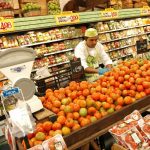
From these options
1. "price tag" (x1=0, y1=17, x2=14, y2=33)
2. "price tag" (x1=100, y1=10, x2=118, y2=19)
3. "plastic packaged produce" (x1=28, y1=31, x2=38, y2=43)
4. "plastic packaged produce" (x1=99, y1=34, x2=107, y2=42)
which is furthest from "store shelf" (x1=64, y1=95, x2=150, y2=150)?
"plastic packaged produce" (x1=99, y1=34, x2=107, y2=42)

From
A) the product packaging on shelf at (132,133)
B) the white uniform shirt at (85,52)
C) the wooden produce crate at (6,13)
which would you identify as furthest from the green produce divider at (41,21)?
the product packaging on shelf at (132,133)

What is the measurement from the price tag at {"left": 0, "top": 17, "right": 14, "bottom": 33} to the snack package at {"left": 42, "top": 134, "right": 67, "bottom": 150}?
3662 mm

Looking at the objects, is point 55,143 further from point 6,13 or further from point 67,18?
point 67,18

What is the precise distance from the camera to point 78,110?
2125 mm

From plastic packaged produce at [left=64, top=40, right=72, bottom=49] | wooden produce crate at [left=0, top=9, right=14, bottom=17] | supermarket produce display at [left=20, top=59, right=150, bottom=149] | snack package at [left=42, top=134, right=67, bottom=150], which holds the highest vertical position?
wooden produce crate at [left=0, top=9, right=14, bottom=17]

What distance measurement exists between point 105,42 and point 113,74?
490cm

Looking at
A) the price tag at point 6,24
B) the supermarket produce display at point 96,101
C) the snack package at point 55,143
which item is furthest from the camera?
the price tag at point 6,24

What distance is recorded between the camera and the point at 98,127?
1977 mm

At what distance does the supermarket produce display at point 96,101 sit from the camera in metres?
1.90

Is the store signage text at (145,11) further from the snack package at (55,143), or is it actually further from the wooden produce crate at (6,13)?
the snack package at (55,143)

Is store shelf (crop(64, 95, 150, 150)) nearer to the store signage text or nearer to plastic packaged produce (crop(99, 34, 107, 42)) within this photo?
plastic packaged produce (crop(99, 34, 107, 42))

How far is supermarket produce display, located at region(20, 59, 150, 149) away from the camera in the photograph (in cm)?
190

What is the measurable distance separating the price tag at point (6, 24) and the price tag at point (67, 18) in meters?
1.22

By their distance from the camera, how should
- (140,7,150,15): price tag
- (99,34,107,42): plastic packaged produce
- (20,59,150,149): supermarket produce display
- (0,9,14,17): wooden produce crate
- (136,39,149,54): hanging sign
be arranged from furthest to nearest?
(140,7,150,15): price tag
(99,34,107,42): plastic packaged produce
(0,9,14,17): wooden produce crate
(136,39,149,54): hanging sign
(20,59,150,149): supermarket produce display
